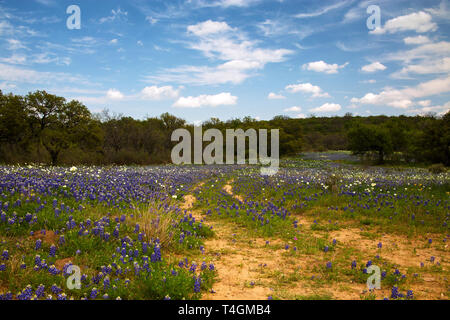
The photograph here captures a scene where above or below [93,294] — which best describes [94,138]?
above

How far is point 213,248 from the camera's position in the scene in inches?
268

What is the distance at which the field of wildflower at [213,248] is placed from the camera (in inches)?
175

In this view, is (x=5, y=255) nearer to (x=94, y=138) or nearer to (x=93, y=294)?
(x=93, y=294)

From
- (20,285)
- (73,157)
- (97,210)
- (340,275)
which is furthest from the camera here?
(73,157)

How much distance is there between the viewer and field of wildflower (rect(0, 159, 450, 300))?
4445 mm

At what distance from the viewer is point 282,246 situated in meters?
7.11

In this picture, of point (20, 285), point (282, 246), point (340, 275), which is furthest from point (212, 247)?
point (20, 285)

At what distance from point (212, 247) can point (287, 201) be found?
569 cm

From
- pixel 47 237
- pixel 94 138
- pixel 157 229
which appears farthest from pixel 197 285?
pixel 94 138

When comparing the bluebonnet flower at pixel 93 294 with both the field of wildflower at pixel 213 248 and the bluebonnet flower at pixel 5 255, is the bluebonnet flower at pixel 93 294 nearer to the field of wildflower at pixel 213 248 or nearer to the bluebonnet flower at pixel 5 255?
the field of wildflower at pixel 213 248

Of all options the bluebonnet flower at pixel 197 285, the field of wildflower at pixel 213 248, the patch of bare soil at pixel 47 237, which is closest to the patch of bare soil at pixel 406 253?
the field of wildflower at pixel 213 248
